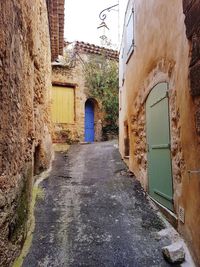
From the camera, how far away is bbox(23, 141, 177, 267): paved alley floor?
9.20ft

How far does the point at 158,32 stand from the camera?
405cm

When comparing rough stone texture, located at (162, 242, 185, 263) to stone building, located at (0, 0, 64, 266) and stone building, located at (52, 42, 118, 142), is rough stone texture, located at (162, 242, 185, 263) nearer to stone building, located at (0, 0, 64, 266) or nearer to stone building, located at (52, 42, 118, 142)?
stone building, located at (0, 0, 64, 266)

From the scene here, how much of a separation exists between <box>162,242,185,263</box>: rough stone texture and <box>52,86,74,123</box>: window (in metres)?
8.69

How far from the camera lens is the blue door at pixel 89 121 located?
12492 mm

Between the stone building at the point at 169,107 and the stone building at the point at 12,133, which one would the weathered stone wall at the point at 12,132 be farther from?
the stone building at the point at 169,107

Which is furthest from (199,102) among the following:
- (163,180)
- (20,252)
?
(20,252)

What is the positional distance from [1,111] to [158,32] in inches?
113

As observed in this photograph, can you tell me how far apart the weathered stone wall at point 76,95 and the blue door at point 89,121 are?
20.5 inches

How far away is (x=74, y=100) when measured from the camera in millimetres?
11539

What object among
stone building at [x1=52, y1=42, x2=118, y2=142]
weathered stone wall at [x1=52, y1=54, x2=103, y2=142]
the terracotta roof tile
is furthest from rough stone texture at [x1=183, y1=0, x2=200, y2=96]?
the terracotta roof tile

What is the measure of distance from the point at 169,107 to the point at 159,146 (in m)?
0.66

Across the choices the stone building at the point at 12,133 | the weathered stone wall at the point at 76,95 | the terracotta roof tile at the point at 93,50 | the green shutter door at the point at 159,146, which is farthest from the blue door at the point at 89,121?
the stone building at the point at 12,133

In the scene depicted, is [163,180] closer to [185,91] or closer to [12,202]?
[185,91]

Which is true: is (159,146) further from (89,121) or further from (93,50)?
(93,50)
